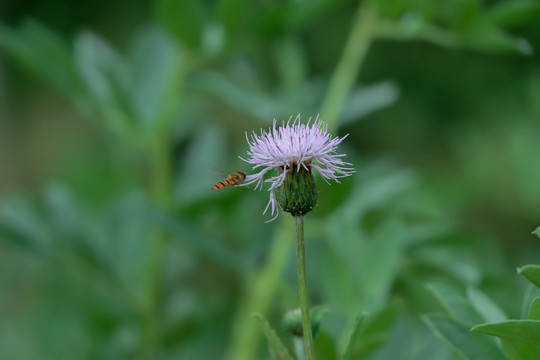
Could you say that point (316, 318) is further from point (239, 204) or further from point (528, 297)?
point (239, 204)

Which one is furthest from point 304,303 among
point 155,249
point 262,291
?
point 155,249

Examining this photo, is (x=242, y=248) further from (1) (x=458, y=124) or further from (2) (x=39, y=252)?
(1) (x=458, y=124)

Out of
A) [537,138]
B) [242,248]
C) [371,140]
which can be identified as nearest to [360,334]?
[242,248]

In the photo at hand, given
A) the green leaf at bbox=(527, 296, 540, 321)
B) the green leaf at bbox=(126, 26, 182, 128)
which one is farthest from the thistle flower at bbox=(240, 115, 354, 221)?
the green leaf at bbox=(126, 26, 182, 128)

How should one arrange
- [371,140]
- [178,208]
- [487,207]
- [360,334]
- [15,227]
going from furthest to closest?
[371,140] → [487,207] → [15,227] → [178,208] → [360,334]

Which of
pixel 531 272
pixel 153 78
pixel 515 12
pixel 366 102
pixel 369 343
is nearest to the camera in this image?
pixel 531 272

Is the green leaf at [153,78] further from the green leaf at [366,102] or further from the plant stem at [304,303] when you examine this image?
the plant stem at [304,303]

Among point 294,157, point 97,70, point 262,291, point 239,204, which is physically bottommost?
point 294,157

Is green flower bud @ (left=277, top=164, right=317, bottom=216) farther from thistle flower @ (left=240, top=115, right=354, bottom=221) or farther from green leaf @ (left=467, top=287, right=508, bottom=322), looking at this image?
green leaf @ (left=467, top=287, right=508, bottom=322)
